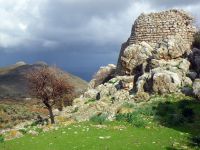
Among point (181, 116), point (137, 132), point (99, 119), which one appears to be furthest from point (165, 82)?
point (137, 132)

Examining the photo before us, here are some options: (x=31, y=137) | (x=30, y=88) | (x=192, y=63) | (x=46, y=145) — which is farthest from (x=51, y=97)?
(x=192, y=63)

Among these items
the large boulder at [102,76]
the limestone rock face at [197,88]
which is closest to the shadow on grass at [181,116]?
the limestone rock face at [197,88]

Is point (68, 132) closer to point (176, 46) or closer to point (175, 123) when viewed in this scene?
point (175, 123)

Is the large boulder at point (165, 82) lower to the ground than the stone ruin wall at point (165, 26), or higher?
lower

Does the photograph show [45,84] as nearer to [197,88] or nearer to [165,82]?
[165,82]

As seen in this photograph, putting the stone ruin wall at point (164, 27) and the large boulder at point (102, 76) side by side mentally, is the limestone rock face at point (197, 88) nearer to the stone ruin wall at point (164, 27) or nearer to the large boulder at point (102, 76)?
the stone ruin wall at point (164, 27)

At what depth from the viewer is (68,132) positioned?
25125 mm

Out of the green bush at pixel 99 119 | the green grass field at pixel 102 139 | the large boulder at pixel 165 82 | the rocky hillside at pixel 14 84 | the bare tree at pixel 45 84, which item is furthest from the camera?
the rocky hillside at pixel 14 84

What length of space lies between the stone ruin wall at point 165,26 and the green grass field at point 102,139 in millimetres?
18268

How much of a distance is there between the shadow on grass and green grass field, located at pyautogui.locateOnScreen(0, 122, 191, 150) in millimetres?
1025

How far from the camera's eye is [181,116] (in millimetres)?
27250

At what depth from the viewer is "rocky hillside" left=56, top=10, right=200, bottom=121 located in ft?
109

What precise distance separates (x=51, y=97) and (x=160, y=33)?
1526 centimetres

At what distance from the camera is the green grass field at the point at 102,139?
2122 centimetres
